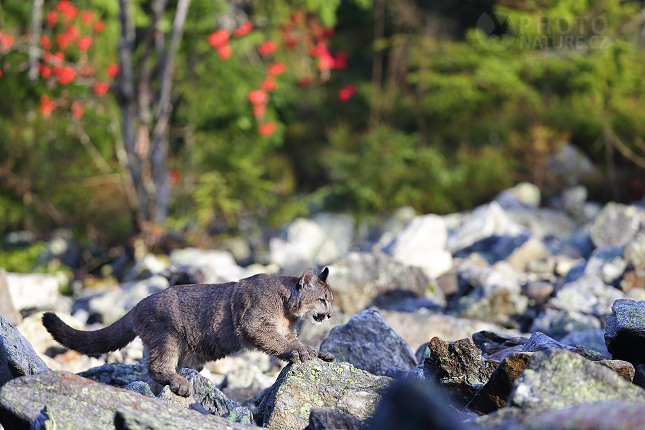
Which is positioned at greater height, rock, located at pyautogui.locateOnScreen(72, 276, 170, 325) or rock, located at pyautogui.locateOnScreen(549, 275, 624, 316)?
rock, located at pyautogui.locateOnScreen(72, 276, 170, 325)

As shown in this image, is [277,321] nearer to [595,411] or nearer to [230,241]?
[595,411]

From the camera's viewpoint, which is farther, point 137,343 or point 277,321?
point 137,343

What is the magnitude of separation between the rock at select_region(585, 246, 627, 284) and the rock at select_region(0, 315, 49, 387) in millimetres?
6634

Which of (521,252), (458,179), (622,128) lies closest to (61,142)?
(458,179)

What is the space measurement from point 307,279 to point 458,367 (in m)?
1.24

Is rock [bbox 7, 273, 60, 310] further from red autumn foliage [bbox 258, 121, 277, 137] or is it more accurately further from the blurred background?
red autumn foliage [bbox 258, 121, 277, 137]

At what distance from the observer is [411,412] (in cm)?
242

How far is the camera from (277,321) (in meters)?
4.85

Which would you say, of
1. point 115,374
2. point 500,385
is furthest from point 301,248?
point 500,385

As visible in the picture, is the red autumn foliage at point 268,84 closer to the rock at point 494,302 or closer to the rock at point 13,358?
the rock at point 494,302

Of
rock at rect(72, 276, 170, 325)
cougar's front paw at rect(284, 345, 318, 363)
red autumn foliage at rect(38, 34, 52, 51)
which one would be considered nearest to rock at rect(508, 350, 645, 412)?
cougar's front paw at rect(284, 345, 318, 363)

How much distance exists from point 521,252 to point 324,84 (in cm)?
1173

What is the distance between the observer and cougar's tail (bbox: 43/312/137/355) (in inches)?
194

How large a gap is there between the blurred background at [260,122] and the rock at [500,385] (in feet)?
29.3
